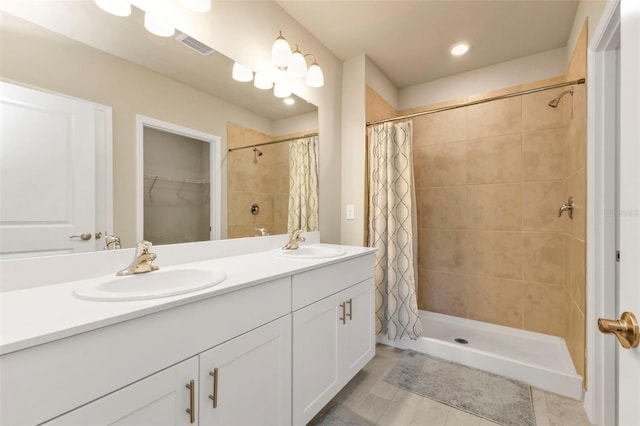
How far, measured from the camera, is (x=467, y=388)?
1732 mm

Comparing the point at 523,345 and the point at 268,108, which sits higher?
the point at 268,108

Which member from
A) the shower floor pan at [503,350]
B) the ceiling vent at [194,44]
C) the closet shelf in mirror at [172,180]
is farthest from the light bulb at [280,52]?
the shower floor pan at [503,350]

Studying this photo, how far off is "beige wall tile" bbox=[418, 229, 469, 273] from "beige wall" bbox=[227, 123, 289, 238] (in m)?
1.57

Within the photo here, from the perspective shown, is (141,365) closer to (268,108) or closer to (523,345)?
(268,108)

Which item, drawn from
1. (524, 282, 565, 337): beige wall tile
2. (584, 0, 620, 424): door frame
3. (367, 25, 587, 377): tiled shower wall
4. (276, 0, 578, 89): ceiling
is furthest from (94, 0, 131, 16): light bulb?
(524, 282, 565, 337): beige wall tile

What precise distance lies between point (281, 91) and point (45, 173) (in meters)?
1.32

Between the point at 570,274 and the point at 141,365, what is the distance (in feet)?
8.31

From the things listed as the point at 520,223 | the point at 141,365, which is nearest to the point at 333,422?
the point at 141,365

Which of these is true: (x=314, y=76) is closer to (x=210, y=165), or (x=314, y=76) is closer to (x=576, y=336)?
(x=210, y=165)

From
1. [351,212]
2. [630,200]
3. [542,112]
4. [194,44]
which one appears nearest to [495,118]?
[542,112]

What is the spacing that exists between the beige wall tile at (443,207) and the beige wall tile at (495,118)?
531mm

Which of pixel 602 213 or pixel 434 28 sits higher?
pixel 434 28

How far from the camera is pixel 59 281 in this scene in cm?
96

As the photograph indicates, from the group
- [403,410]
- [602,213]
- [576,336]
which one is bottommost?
[403,410]
